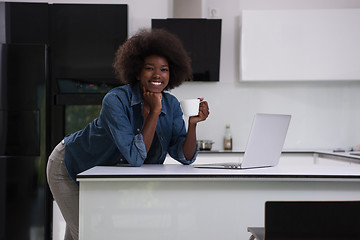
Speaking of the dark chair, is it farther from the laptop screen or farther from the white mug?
the white mug

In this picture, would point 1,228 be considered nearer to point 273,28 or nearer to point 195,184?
point 195,184

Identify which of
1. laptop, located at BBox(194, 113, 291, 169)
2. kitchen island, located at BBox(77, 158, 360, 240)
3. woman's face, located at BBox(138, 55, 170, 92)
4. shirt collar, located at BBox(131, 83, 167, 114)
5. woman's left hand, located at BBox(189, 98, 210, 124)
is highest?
woman's face, located at BBox(138, 55, 170, 92)

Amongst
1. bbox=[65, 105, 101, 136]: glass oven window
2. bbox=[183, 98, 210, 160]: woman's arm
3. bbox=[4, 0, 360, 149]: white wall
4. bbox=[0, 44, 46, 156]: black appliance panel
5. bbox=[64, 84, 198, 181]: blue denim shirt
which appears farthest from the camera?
bbox=[4, 0, 360, 149]: white wall

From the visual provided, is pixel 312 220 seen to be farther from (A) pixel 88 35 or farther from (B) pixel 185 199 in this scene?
(A) pixel 88 35

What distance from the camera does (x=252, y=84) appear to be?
4.16m

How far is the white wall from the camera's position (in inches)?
163

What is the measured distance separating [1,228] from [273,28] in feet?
9.21

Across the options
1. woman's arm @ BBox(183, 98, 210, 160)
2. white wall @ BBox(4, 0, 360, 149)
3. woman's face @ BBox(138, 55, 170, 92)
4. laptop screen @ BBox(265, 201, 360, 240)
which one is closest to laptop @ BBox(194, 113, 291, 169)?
woman's arm @ BBox(183, 98, 210, 160)

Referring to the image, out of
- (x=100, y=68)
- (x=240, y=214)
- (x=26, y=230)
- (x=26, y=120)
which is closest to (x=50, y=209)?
(x=26, y=230)

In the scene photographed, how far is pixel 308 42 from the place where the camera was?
3.75m

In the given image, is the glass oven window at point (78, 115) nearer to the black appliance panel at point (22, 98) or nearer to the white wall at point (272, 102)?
the black appliance panel at point (22, 98)

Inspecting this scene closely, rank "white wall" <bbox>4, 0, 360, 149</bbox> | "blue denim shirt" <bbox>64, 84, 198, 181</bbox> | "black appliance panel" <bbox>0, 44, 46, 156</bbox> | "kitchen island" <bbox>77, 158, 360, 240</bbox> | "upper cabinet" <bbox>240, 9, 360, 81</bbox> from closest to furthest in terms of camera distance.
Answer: "kitchen island" <bbox>77, 158, 360, 240</bbox>, "blue denim shirt" <bbox>64, 84, 198, 181</bbox>, "black appliance panel" <bbox>0, 44, 46, 156</bbox>, "upper cabinet" <bbox>240, 9, 360, 81</bbox>, "white wall" <bbox>4, 0, 360, 149</bbox>

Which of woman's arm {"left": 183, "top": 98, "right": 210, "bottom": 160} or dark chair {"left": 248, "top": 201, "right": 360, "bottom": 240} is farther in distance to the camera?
woman's arm {"left": 183, "top": 98, "right": 210, "bottom": 160}

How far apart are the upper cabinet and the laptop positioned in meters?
2.01
